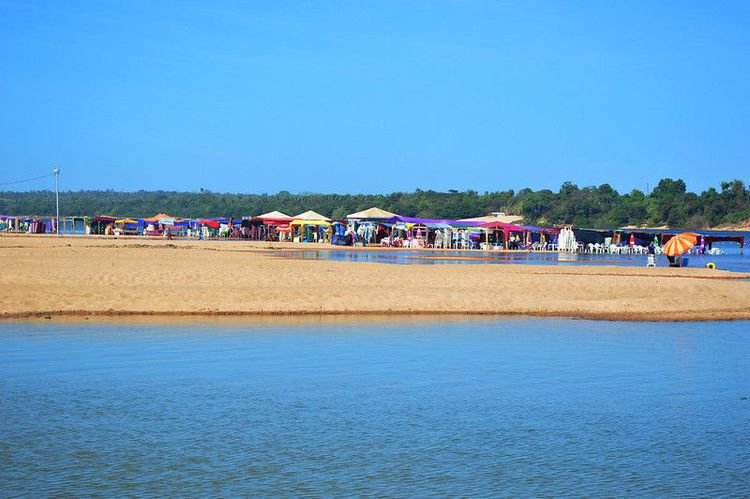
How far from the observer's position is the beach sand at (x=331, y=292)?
18.8 meters

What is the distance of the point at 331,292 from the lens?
21188mm

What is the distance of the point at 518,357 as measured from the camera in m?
14.4

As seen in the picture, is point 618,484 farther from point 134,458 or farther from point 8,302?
point 8,302

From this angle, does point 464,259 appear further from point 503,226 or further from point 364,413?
point 364,413

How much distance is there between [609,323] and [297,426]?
10.8 metres

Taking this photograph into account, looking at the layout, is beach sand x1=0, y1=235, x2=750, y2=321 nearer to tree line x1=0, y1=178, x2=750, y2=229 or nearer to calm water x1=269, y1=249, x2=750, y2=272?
calm water x1=269, y1=249, x2=750, y2=272

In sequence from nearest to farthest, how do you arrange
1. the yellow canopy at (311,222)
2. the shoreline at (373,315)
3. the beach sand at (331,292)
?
1. the shoreline at (373,315)
2. the beach sand at (331,292)
3. the yellow canopy at (311,222)

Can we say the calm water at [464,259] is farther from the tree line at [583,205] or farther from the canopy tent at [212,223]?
the tree line at [583,205]

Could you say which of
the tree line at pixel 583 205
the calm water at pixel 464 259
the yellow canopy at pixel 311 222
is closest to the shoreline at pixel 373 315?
the calm water at pixel 464 259

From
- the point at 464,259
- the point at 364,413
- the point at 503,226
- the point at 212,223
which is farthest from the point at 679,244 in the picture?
the point at 212,223

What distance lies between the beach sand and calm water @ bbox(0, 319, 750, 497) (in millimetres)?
2425

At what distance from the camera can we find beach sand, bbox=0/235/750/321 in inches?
741

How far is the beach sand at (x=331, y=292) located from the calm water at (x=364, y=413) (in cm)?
243

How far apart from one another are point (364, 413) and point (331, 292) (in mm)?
10838
